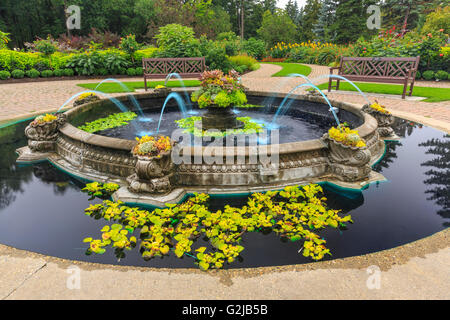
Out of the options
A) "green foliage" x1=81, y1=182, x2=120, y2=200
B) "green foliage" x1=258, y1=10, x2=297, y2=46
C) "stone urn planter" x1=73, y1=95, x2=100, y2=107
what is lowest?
"green foliage" x1=81, y1=182, x2=120, y2=200

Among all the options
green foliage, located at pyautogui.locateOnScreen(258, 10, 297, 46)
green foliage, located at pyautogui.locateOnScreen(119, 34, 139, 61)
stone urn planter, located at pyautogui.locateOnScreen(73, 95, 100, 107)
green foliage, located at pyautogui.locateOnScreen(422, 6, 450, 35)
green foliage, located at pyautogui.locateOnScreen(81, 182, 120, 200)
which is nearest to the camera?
green foliage, located at pyautogui.locateOnScreen(81, 182, 120, 200)

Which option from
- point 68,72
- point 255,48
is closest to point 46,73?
point 68,72

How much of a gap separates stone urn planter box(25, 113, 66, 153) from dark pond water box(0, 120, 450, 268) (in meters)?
0.49

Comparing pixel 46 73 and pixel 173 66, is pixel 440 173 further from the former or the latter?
pixel 46 73

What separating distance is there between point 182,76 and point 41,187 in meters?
9.95

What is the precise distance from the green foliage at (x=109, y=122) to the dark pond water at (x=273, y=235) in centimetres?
183

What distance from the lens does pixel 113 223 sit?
11.8ft

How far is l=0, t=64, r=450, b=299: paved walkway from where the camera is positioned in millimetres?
2375

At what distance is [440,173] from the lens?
5.08 meters

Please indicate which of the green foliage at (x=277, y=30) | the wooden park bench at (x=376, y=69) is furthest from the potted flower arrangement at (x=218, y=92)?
the green foliage at (x=277, y=30)

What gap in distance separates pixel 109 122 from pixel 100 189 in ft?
12.9

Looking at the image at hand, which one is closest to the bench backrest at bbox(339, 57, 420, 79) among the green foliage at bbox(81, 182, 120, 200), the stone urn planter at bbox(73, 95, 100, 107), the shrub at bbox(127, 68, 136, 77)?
the stone urn planter at bbox(73, 95, 100, 107)

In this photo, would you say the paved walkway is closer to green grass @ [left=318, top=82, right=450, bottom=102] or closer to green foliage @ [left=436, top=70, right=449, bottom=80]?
green grass @ [left=318, top=82, right=450, bottom=102]

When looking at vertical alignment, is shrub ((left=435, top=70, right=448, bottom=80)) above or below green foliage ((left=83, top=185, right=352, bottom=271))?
above
